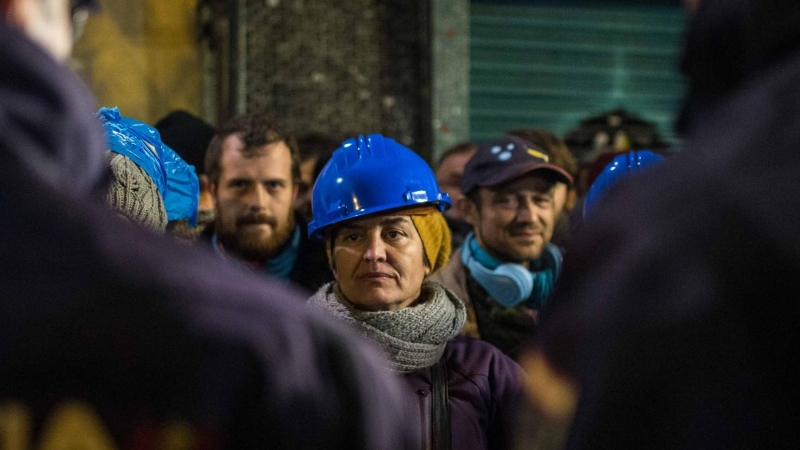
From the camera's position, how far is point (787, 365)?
0.83 meters

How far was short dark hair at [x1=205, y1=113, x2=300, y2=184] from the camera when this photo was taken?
382 cm

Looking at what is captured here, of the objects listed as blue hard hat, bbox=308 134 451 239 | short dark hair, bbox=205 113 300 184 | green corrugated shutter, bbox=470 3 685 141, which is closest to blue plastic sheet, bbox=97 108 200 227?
blue hard hat, bbox=308 134 451 239

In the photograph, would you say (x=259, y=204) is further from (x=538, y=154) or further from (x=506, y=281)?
(x=538, y=154)

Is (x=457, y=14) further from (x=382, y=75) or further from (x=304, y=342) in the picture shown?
(x=304, y=342)

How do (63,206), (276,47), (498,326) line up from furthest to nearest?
(276,47) < (498,326) < (63,206)

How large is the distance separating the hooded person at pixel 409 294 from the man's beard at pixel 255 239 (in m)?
0.88

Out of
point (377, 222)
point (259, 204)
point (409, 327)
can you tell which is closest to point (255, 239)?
point (259, 204)

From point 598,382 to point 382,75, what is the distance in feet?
19.8

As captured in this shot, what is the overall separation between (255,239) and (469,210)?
2.86 ft

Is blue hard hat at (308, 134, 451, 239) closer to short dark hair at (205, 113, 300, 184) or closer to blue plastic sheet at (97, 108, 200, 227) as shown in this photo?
blue plastic sheet at (97, 108, 200, 227)

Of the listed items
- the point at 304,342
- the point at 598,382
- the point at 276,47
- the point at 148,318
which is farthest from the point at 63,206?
the point at 276,47

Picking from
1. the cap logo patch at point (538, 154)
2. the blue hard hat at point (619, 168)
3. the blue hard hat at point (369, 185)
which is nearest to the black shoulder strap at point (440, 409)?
the blue hard hat at point (369, 185)

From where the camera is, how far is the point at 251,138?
12.6ft

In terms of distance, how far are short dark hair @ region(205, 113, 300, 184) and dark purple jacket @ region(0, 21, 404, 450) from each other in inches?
116
